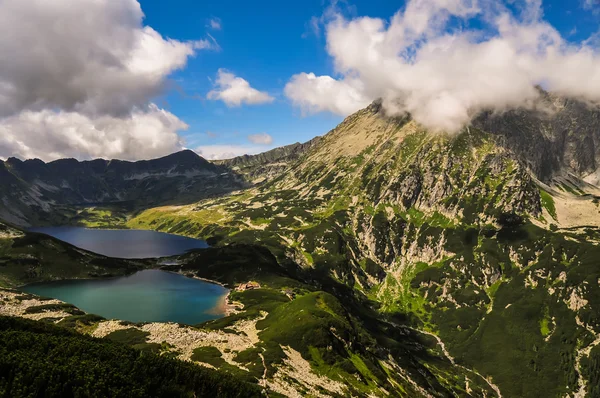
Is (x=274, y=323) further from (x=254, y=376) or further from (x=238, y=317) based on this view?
(x=254, y=376)

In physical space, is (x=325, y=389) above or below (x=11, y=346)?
below

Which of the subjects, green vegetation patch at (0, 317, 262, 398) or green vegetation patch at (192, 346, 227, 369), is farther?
green vegetation patch at (192, 346, 227, 369)

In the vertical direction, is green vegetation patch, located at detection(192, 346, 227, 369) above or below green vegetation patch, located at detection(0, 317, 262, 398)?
below

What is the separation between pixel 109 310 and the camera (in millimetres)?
195250

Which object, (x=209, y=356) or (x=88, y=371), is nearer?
(x=88, y=371)

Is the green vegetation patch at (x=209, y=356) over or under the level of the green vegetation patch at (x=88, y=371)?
under

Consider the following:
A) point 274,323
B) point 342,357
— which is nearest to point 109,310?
point 274,323

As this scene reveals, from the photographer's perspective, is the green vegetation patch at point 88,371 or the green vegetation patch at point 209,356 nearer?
the green vegetation patch at point 88,371

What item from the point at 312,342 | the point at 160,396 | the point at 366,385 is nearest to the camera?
the point at 160,396

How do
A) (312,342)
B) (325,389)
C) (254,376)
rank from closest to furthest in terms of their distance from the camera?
(254,376) → (325,389) → (312,342)

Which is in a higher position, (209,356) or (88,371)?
(88,371)

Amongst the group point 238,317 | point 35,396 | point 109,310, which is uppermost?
point 35,396

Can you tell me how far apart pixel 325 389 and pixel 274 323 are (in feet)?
171

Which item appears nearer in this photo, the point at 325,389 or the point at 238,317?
the point at 325,389
